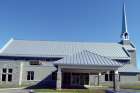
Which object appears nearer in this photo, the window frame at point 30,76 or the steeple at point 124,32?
the window frame at point 30,76

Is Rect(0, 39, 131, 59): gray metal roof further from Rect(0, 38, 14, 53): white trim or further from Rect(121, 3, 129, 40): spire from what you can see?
Rect(121, 3, 129, 40): spire

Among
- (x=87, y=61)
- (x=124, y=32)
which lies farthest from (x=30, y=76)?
(x=124, y=32)

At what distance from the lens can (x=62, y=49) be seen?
156ft

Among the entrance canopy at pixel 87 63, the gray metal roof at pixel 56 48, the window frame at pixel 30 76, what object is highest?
the gray metal roof at pixel 56 48

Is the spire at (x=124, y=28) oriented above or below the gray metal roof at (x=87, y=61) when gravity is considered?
above

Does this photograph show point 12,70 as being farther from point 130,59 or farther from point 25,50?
point 130,59

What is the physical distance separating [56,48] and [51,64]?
4934 mm

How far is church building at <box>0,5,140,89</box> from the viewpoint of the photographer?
40.8m

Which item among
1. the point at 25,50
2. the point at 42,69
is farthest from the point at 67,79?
the point at 25,50

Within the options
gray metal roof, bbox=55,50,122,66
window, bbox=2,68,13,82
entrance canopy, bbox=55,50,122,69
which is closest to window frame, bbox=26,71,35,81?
window, bbox=2,68,13,82

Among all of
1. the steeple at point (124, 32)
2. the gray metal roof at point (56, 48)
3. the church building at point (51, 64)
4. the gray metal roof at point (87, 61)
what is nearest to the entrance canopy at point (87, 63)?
the gray metal roof at point (87, 61)

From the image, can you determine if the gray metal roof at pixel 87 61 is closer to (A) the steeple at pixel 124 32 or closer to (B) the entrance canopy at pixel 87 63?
(B) the entrance canopy at pixel 87 63

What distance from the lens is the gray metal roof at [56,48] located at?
44.8 m

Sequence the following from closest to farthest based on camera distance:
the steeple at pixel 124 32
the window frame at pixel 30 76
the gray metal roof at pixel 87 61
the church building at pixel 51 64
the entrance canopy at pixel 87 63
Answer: the entrance canopy at pixel 87 63
the gray metal roof at pixel 87 61
the church building at pixel 51 64
the window frame at pixel 30 76
the steeple at pixel 124 32
